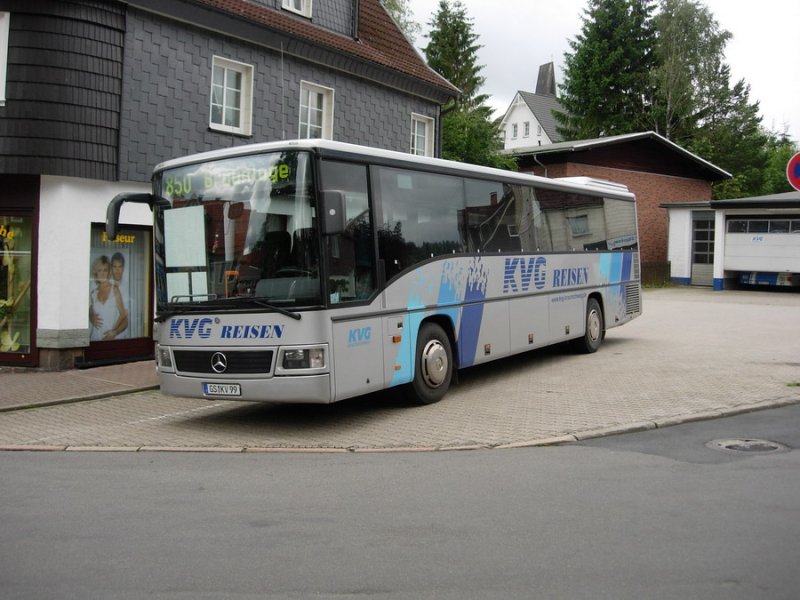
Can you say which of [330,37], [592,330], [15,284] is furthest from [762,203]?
[15,284]

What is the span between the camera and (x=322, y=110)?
726 inches

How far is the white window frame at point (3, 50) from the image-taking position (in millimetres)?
13125

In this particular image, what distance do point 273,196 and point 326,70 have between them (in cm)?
1049

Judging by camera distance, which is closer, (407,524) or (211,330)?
(407,524)

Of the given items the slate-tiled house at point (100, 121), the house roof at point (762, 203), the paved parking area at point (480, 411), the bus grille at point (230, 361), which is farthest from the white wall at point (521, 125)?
the bus grille at point (230, 361)

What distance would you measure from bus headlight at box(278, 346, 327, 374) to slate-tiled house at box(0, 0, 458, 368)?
636cm

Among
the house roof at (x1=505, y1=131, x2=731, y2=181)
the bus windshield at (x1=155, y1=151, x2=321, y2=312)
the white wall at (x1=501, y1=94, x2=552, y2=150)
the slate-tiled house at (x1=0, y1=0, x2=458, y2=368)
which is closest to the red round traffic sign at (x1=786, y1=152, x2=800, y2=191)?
the bus windshield at (x1=155, y1=151, x2=321, y2=312)

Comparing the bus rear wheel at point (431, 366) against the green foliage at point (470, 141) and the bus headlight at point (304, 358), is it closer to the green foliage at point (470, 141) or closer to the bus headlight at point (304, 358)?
the bus headlight at point (304, 358)

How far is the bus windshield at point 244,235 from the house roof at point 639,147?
29.4 metres

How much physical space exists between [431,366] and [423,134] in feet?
41.2

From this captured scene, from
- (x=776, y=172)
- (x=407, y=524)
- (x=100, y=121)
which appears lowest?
(x=407, y=524)

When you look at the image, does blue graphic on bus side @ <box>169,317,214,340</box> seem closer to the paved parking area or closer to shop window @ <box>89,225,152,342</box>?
the paved parking area

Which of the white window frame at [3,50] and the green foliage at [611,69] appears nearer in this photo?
the white window frame at [3,50]

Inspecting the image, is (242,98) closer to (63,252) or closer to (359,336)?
(63,252)
